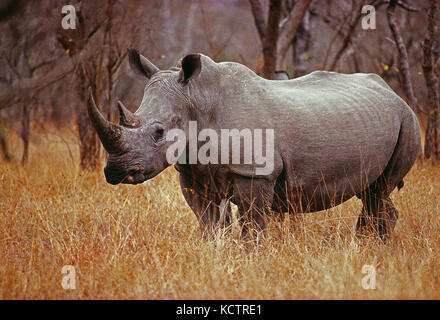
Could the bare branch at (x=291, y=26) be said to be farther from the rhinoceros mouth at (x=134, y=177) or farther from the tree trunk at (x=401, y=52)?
the rhinoceros mouth at (x=134, y=177)

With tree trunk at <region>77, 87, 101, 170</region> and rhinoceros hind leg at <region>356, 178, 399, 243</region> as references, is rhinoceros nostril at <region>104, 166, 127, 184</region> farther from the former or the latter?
tree trunk at <region>77, 87, 101, 170</region>

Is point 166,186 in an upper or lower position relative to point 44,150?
lower

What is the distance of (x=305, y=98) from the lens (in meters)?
4.32

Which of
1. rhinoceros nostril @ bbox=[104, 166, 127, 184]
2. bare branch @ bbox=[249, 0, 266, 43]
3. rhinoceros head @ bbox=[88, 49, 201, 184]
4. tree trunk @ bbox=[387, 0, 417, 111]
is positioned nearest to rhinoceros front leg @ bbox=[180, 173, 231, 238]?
rhinoceros head @ bbox=[88, 49, 201, 184]

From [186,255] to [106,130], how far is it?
1050 mm

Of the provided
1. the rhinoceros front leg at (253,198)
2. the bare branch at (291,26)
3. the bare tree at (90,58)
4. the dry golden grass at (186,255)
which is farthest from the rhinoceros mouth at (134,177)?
the bare branch at (291,26)

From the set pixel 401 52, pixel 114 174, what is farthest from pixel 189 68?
pixel 401 52

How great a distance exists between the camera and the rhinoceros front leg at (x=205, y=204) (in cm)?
420

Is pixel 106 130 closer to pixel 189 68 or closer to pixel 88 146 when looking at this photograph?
pixel 189 68

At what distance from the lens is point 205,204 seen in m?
4.29

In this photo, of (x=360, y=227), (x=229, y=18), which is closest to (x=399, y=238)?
(x=360, y=227)

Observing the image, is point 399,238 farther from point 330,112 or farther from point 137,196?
point 137,196

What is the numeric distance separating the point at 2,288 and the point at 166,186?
2.92 m
